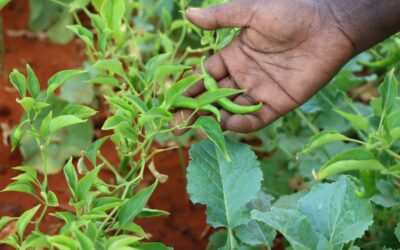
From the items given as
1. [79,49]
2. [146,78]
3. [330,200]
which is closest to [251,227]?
[330,200]

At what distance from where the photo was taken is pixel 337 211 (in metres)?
1.38

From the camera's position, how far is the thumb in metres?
1.51

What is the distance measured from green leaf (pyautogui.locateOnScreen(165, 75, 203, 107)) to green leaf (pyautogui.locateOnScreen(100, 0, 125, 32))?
0.25 m

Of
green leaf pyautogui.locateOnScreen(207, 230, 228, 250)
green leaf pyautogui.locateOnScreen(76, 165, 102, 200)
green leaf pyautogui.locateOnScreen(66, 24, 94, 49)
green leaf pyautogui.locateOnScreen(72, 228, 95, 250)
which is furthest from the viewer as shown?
green leaf pyautogui.locateOnScreen(207, 230, 228, 250)

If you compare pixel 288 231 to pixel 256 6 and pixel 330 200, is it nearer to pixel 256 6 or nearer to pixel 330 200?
pixel 330 200

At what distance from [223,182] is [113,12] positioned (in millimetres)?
420

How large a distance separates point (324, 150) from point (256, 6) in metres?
0.53

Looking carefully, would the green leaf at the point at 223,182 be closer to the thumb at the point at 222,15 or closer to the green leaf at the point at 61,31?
the thumb at the point at 222,15

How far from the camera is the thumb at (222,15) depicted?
151 centimetres

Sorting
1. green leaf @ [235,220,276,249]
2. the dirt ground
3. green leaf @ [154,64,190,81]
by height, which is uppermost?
green leaf @ [154,64,190,81]

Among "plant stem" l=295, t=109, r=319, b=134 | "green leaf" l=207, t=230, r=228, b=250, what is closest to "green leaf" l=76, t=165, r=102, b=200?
"green leaf" l=207, t=230, r=228, b=250

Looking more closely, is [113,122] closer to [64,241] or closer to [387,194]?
[64,241]

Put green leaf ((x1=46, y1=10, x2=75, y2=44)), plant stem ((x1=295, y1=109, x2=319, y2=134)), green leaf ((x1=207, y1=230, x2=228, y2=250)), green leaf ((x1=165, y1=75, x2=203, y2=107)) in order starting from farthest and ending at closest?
green leaf ((x1=46, y1=10, x2=75, y2=44)), plant stem ((x1=295, y1=109, x2=319, y2=134)), green leaf ((x1=207, y1=230, x2=228, y2=250)), green leaf ((x1=165, y1=75, x2=203, y2=107))

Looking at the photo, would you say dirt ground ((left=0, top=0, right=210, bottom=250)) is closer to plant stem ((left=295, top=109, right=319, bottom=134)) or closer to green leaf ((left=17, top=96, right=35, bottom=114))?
plant stem ((left=295, top=109, right=319, bottom=134))
